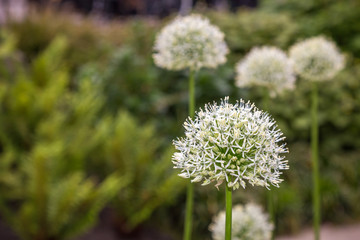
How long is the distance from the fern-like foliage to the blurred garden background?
0.01m

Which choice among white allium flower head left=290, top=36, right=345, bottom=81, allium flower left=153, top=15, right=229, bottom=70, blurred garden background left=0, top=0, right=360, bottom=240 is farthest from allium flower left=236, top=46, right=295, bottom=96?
blurred garden background left=0, top=0, right=360, bottom=240

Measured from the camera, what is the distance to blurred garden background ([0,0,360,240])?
2799mm

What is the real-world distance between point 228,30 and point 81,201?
2.96 m

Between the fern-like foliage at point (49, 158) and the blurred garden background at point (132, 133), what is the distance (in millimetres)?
11

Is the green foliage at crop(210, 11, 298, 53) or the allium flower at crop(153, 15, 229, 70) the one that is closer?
the allium flower at crop(153, 15, 229, 70)

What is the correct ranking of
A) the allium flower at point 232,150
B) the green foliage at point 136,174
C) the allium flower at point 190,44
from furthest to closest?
1. the green foliage at point 136,174
2. the allium flower at point 190,44
3. the allium flower at point 232,150

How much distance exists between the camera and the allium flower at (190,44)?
1.63 metres

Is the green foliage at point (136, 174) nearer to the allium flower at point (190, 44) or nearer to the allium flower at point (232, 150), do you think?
the allium flower at point (190, 44)

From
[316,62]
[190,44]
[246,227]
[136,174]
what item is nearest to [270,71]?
[316,62]

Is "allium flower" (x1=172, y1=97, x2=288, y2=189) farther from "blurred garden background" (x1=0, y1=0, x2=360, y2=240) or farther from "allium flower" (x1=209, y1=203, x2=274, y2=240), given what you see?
"blurred garden background" (x1=0, y1=0, x2=360, y2=240)

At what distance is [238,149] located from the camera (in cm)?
92

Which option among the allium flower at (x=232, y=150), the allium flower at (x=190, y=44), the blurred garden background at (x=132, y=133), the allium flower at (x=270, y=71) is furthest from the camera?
the blurred garden background at (x=132, y=133)

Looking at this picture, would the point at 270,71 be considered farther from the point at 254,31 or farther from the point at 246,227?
the point at 254,31

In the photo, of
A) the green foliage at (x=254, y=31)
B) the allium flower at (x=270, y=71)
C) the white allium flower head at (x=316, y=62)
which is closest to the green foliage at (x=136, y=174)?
the allium flower at (x=270, y=71)
